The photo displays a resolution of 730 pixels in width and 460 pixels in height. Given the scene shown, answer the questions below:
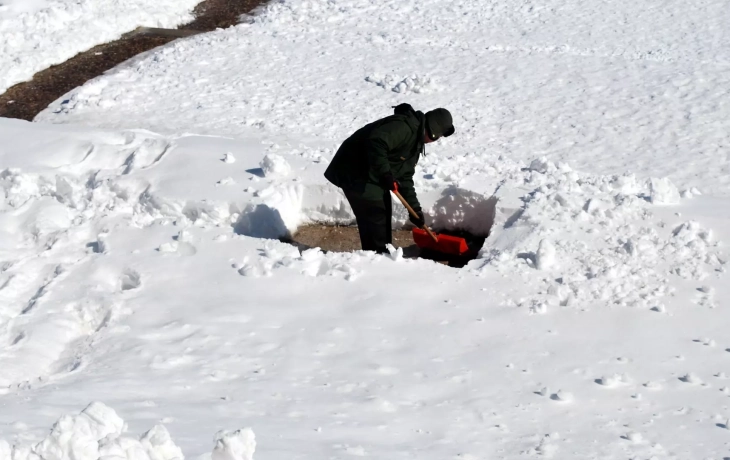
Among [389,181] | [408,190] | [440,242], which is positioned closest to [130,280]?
[389,181]

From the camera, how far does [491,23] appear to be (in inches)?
468

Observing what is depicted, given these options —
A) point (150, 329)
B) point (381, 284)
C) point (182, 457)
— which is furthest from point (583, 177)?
point (182, 457)

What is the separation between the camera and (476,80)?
10242mm

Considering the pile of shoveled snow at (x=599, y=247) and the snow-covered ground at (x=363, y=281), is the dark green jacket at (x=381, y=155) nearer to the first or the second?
the snow-covered ground at (x=363, y=281)

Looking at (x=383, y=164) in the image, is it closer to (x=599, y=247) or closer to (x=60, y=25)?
(x=599, y=247)

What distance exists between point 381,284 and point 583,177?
243 cm

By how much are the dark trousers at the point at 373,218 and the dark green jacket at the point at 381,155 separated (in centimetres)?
6

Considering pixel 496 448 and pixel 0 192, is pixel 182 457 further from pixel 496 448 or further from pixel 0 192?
pixel 0 192

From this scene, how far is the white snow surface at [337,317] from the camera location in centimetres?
438

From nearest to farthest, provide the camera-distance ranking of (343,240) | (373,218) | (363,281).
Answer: (363,281) → (373,218) → (343,240)

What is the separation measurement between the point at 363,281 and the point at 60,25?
7.83 metres

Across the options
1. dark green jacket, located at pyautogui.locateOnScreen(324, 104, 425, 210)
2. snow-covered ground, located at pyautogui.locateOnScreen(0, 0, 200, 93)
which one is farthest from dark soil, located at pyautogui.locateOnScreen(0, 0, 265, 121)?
dark green jacket, located at pyautogui.locateOnScreen(324, 104, 425, 210)

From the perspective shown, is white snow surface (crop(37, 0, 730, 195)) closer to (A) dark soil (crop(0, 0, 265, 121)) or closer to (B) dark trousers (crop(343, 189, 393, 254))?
(A) dark soil (crop(0, 0, 265, 121))

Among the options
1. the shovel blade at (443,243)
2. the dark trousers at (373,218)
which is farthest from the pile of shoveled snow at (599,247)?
the dark trousers at (373,218)
